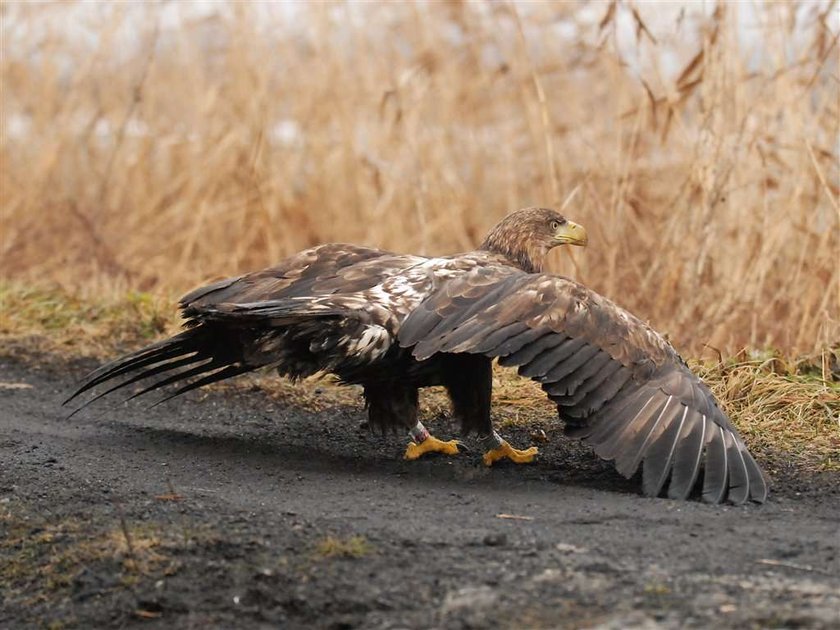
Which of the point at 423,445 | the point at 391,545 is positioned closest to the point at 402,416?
the point at 423,445

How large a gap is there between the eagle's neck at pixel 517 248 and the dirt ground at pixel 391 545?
97cm

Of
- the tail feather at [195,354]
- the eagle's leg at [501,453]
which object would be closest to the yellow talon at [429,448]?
the eagle's leg at [501,453]

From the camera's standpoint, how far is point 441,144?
30.4 ft

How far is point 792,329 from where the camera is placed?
7.18 metres

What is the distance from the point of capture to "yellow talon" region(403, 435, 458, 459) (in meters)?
5.60

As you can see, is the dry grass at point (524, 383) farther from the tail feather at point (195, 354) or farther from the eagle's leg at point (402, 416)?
the tail feather at point (195, 354)

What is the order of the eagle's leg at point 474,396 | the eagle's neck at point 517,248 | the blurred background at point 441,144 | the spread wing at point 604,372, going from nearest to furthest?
1. the spread wing at point 604,372
2. the eagle's leg at point 474,396
3. the eagle's neck at point 517,248
4. the blurred background at point 441,144

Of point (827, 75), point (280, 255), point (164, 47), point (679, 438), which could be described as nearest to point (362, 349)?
point (679, 438)

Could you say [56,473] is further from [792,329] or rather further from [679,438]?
[792,329]

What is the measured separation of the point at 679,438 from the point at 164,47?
7103mm

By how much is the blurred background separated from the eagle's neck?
32.1 inches

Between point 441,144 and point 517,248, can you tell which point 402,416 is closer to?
point 517,248

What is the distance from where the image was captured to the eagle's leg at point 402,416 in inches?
220

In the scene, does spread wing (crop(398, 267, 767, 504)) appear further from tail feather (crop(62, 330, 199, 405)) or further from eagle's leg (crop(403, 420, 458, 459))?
tail feather (crop(62, 330, 199, 405))
